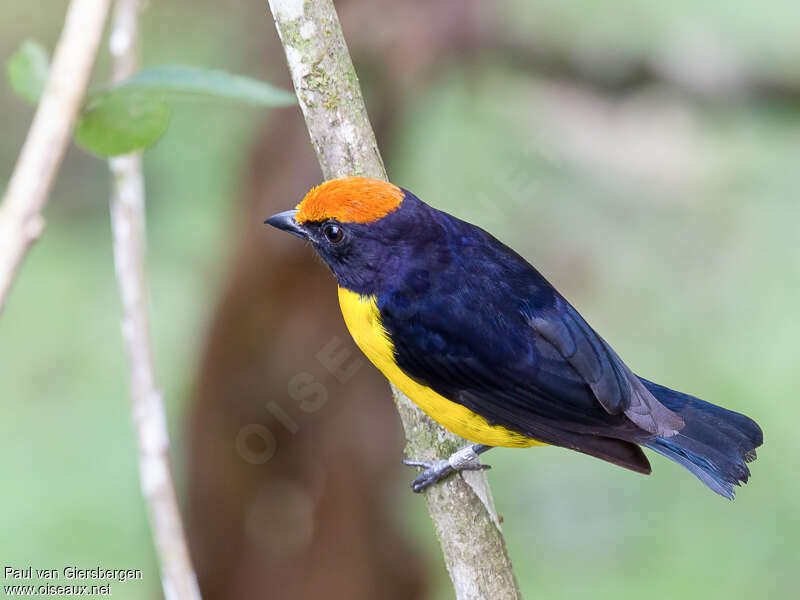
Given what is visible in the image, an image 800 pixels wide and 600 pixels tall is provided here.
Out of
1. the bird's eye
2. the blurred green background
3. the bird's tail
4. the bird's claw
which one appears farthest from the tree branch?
the blurred green background

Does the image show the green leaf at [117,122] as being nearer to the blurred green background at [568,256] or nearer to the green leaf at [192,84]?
the green leaf at [192,84]

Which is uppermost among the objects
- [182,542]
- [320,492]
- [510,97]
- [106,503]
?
[182,542]

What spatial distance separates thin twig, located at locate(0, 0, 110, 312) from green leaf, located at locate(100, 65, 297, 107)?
0.09 metres

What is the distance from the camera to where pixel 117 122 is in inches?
32.7

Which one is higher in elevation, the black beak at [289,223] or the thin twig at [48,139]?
the thin twig at [48,139]

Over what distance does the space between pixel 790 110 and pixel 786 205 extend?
130 centimetres

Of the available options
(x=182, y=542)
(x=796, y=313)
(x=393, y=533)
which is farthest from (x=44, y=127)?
(x=796, y=313)

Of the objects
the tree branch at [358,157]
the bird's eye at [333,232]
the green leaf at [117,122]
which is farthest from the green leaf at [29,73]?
the bird's eye at [333,232]

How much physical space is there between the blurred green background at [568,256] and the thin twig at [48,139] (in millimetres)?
3031

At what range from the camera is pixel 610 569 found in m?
4.73

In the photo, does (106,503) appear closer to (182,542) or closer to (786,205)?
(182,542)

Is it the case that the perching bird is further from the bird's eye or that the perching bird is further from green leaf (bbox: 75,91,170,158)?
green leaf (bbox: 75,91,170,158)

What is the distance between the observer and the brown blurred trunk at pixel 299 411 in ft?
10.3

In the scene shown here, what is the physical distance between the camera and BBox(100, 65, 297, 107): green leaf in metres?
0.77
